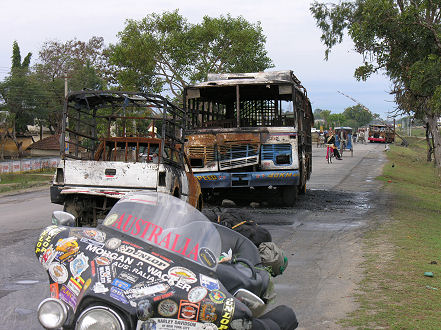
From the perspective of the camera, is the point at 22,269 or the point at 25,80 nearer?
the point at 22,269

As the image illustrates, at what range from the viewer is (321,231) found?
12.0 m

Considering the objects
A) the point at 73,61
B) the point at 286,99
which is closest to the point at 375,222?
the point at 286,99

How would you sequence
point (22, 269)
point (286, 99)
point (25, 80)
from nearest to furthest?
point (22, 269) < point (286, 99) < point (25, 80)

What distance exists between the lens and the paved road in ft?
21.0

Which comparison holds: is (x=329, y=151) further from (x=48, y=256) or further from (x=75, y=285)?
(x=75, y=285)

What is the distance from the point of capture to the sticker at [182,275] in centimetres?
363

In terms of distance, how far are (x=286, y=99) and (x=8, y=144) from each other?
60.5m

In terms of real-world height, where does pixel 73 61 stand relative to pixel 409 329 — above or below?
above

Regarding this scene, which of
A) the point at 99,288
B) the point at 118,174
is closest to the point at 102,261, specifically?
the point at 99,288

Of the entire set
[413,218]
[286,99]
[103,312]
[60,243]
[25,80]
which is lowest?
[413,218]

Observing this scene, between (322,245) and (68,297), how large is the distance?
23.9ft

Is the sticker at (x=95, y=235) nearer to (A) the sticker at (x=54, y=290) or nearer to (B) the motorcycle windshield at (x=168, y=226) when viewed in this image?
(B) the motorcycle windshield at (x=168, y=226)

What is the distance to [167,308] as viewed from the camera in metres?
3.53

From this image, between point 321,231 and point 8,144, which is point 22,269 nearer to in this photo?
point 321,231
